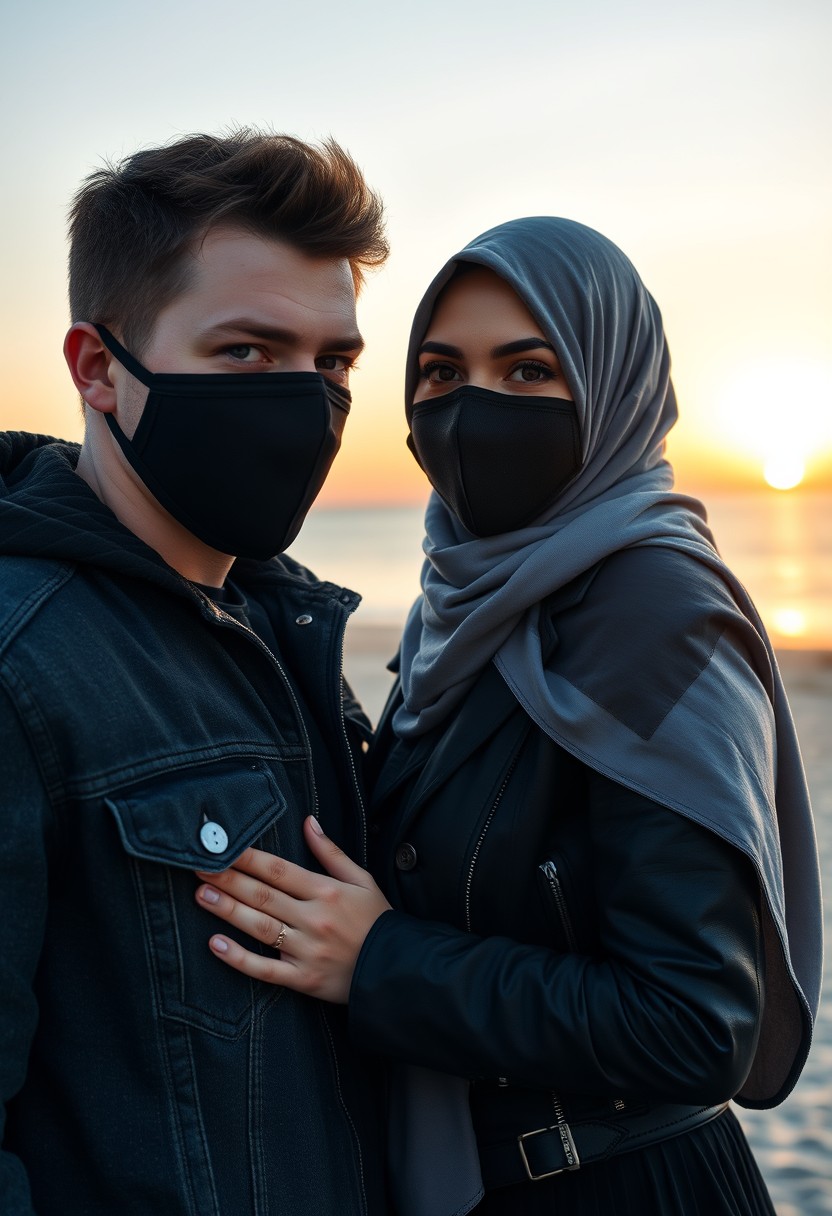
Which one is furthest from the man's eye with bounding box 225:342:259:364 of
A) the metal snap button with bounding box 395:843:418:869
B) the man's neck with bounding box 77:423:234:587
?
the metal snap button with bounding box 395:843:418:869

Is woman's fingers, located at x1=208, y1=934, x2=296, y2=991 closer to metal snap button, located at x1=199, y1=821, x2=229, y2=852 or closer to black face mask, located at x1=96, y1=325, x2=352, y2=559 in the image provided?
metal snap button, located at x1=199, y1=821, x2=229, y2=852

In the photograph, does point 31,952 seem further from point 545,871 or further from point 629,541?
point 629,541

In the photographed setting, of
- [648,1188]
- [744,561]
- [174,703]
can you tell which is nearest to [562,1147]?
[648,1188]

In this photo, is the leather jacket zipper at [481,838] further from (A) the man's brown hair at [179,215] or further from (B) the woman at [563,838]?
(A) the man's brown hair at [179,215]

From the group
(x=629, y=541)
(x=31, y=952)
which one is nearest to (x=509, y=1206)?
(x=31, y=952)

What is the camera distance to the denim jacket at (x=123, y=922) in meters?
1.54

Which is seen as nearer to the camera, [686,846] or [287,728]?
[686,846]

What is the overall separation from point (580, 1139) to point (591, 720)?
0.77 meters

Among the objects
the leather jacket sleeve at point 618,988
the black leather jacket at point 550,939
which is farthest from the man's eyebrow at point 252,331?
the leather jacket sleeve at point 618,988

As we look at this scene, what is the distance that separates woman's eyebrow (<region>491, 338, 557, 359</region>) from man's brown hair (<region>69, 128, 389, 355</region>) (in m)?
0.35

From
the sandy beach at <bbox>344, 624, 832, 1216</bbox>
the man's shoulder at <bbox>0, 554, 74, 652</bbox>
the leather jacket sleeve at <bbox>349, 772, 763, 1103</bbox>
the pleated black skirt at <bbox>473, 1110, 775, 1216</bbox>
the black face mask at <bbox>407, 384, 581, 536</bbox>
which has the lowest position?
the sandy beach at <bbox>344, 624, 832, 1216</bbox>

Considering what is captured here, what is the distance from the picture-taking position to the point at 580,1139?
1981 millimetres

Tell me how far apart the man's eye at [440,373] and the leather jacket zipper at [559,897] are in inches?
41.1

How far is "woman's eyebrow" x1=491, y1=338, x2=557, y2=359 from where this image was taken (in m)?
2.21
